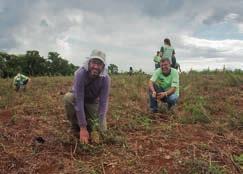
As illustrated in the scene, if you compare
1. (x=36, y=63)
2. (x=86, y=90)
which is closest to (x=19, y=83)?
(x=86, y=90)

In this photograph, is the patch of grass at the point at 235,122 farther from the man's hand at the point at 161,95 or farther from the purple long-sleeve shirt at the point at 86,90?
the purple long-sleeve shirt at the point at 86,90

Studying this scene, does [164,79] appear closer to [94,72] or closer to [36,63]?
[94,72]

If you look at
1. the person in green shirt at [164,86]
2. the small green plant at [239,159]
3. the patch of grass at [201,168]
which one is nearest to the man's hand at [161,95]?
the person in green shirt at [164,86]

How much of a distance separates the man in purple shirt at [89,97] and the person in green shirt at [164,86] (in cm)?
151

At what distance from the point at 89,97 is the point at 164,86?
1850 millimetres

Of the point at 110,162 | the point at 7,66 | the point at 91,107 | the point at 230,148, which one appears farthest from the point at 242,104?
the point at 7,66

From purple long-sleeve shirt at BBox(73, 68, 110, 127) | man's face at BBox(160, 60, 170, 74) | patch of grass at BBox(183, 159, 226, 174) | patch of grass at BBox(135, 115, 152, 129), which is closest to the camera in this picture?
patch of grass at BBox(183, 159, 226, 174)

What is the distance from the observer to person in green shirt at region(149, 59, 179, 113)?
6.15 m

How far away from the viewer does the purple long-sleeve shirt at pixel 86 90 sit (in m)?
4.41

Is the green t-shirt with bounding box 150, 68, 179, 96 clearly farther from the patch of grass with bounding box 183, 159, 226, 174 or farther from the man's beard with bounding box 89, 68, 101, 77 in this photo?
the patch of grass with bounding box 183, 159, 226, 174

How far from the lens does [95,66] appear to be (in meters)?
4.29

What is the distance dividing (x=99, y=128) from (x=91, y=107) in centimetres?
38

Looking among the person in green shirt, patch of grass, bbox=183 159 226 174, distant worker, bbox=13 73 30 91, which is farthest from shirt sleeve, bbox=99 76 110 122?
distant worker, bbox=13 73 30 91

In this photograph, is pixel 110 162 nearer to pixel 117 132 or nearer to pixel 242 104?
pixel 117 132
